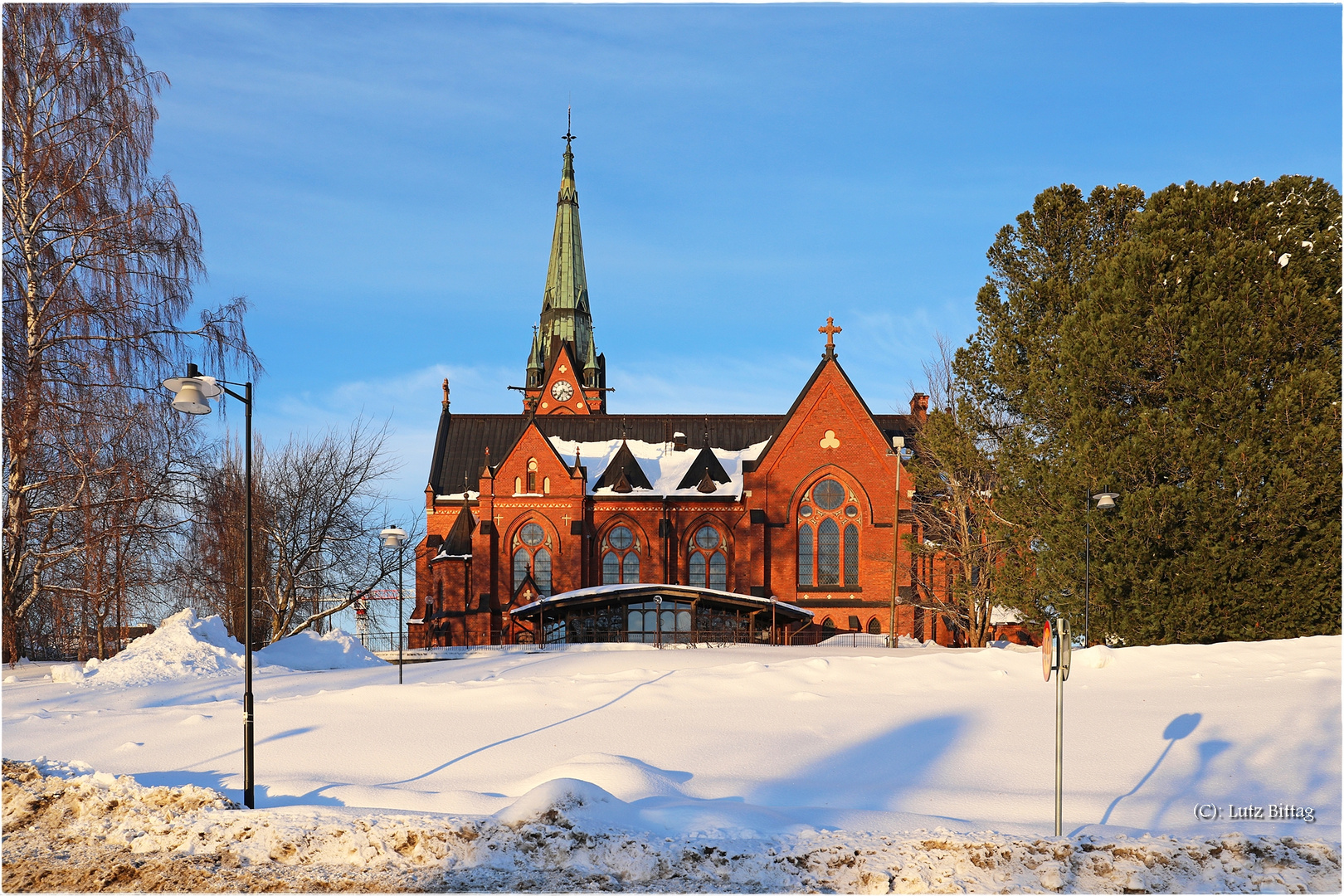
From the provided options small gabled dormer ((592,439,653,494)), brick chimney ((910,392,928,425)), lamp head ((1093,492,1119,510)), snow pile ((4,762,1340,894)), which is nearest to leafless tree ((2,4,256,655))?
snow pile ((4,762,1340,894))

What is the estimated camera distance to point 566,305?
68.5 meters

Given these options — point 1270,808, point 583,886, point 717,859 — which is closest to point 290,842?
point 583,886

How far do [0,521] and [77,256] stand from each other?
5.93 meters

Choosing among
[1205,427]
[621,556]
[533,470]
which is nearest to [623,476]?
[621,556]

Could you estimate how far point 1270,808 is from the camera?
12133mm

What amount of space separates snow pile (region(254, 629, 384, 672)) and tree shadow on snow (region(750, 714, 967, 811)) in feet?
61.6

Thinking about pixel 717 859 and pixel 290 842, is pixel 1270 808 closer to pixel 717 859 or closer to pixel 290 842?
pixel 717 859

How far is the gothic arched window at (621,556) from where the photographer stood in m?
51.8

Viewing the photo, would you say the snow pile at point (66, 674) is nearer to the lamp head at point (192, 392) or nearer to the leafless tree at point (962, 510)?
the lamp head at point (192, 392)

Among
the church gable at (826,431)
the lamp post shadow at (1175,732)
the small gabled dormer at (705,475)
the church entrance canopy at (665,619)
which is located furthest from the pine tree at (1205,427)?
the small gabled dormer at (705,475)

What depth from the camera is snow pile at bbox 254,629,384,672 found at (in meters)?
29.3

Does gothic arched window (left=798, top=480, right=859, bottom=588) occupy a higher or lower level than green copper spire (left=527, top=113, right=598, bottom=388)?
lower

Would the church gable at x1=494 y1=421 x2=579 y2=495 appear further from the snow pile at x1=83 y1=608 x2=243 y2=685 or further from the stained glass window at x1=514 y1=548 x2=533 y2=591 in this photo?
the snow pile at x1=83 y1=608 x2=243 y2=685

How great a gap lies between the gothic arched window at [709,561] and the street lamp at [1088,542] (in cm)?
Answer: 2598
